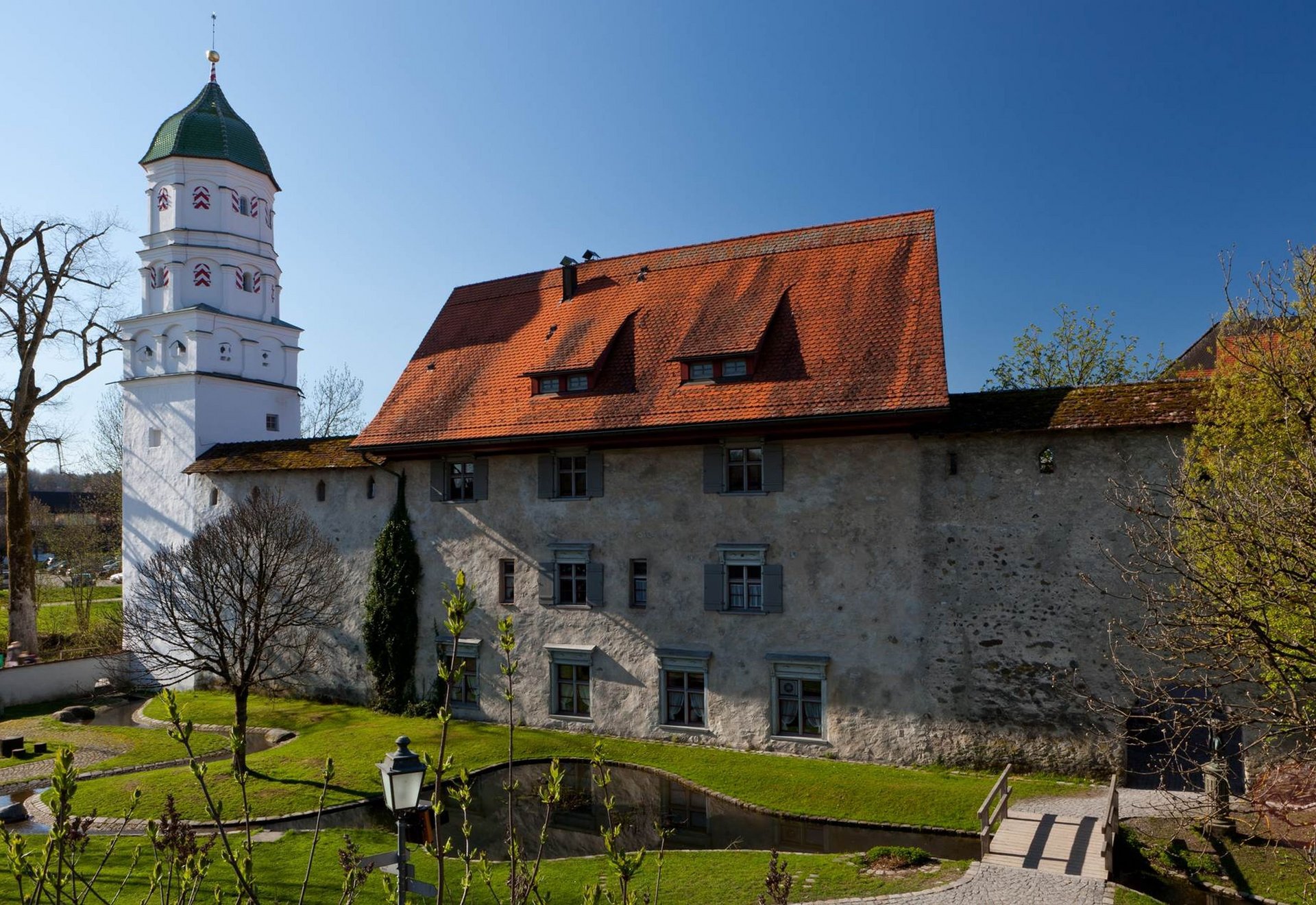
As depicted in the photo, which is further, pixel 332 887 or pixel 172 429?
pixel 172 429

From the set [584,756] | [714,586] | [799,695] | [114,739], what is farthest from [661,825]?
[114,739]

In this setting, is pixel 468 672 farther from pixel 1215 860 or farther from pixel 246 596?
pixel 1215 860

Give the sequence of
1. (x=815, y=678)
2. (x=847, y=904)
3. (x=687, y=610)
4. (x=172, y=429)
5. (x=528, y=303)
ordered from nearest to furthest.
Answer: (x=847, y=904) < (x=815, y=678) < (x=687, y=610) < (x=528, y=303) < (x=172, y=429)

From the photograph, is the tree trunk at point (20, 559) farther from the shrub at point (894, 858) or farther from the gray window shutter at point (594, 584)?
the shrub at point (894, 858)

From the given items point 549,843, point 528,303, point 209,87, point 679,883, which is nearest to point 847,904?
point 679,883

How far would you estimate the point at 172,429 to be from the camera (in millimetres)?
28688

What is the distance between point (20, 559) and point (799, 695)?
26002 millimetres

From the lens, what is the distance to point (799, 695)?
18984 mm

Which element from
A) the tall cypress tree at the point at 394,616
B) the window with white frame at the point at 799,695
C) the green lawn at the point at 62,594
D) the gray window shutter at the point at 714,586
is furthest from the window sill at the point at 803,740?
the green lawn at the point at 62,594

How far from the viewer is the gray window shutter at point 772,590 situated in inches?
755

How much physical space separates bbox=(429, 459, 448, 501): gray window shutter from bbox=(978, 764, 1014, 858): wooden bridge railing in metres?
15.2

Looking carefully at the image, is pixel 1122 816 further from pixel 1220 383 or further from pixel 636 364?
pixel 636 364

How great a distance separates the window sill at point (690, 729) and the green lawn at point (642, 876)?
5602mm

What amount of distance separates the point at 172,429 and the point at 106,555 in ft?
75.9
